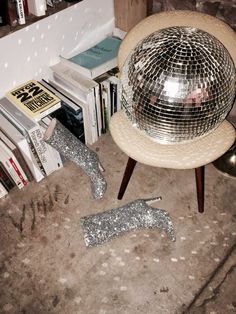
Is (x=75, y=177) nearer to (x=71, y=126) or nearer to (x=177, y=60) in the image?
(x=71, y=126)

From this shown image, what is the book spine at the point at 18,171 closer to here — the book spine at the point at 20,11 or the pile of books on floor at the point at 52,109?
the pile of books on floor at the point at 52,109

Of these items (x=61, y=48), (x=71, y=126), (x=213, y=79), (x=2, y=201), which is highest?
(x=213, y=79)

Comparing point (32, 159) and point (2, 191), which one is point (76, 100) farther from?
point (2, 191)

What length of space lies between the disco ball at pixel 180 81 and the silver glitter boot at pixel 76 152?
1.69 ft

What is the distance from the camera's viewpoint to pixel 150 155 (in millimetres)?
1322

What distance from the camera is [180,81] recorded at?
1132 mm

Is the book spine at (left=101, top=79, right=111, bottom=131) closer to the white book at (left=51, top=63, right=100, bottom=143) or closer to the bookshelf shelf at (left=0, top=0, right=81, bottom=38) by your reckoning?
the white book at (left=51, top=63, right=100, bottom=143)

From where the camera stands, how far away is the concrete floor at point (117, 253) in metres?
1.42

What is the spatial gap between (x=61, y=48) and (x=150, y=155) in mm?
862

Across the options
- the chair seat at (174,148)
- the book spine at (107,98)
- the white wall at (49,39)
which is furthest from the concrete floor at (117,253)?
the white wall at (49,39)

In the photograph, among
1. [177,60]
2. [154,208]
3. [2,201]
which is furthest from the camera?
[2,201]

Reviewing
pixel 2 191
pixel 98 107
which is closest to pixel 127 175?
pixel 98 107

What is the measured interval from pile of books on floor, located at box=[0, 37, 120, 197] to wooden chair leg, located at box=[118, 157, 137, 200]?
40 cm

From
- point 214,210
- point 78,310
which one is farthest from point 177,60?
point 78,310
